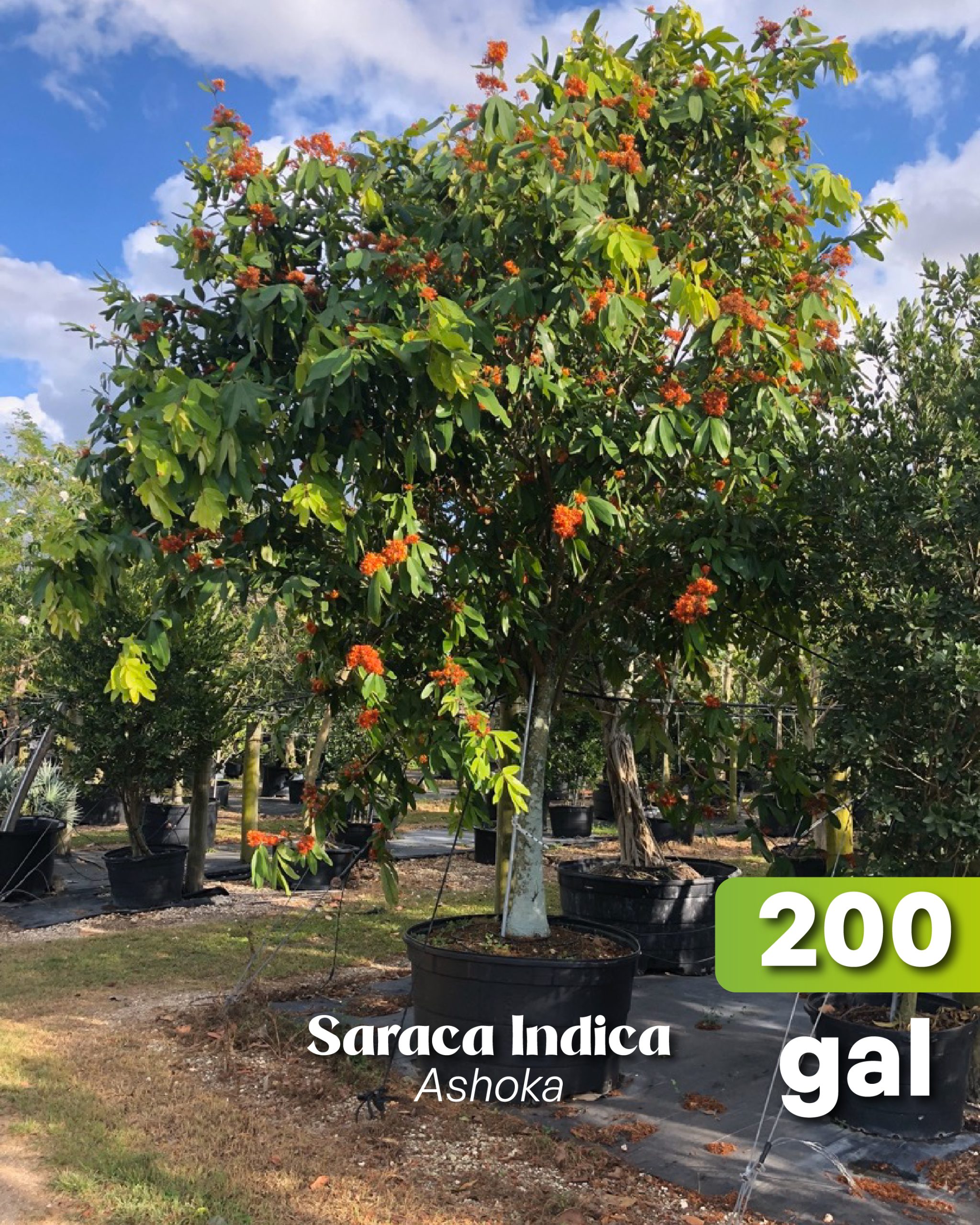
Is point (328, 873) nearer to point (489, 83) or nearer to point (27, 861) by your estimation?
point (27, 861)

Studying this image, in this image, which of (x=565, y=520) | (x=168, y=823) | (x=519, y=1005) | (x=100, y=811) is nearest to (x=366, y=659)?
(x=565, y=520)

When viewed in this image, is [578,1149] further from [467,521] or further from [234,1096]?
[467,521]

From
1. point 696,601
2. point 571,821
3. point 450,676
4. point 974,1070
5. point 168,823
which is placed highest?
point 696,601

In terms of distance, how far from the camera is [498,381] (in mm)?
4344

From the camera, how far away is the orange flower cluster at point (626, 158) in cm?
420

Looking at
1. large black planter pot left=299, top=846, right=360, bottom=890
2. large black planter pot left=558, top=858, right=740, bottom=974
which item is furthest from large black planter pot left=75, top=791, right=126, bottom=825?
large black planter pot left=558, top=858, right=740, bottom=974

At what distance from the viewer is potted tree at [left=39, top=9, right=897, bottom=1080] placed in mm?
3852

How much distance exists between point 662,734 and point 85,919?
5.62 meters

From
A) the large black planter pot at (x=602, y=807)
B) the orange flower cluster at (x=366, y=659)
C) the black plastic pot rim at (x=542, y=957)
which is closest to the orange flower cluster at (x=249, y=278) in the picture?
the orange flower cluster at (x=366, y=659)

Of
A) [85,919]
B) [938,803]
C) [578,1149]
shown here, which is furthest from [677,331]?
[85,919]

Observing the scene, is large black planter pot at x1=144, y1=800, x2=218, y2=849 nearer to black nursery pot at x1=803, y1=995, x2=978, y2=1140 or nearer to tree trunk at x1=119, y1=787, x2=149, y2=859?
tree trunk at x1=119, y1=787, x2=149, y2=859

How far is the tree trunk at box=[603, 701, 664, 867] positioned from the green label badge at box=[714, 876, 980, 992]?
327cm

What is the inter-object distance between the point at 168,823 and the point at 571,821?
18.4ft

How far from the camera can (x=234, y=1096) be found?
449 centimetres
